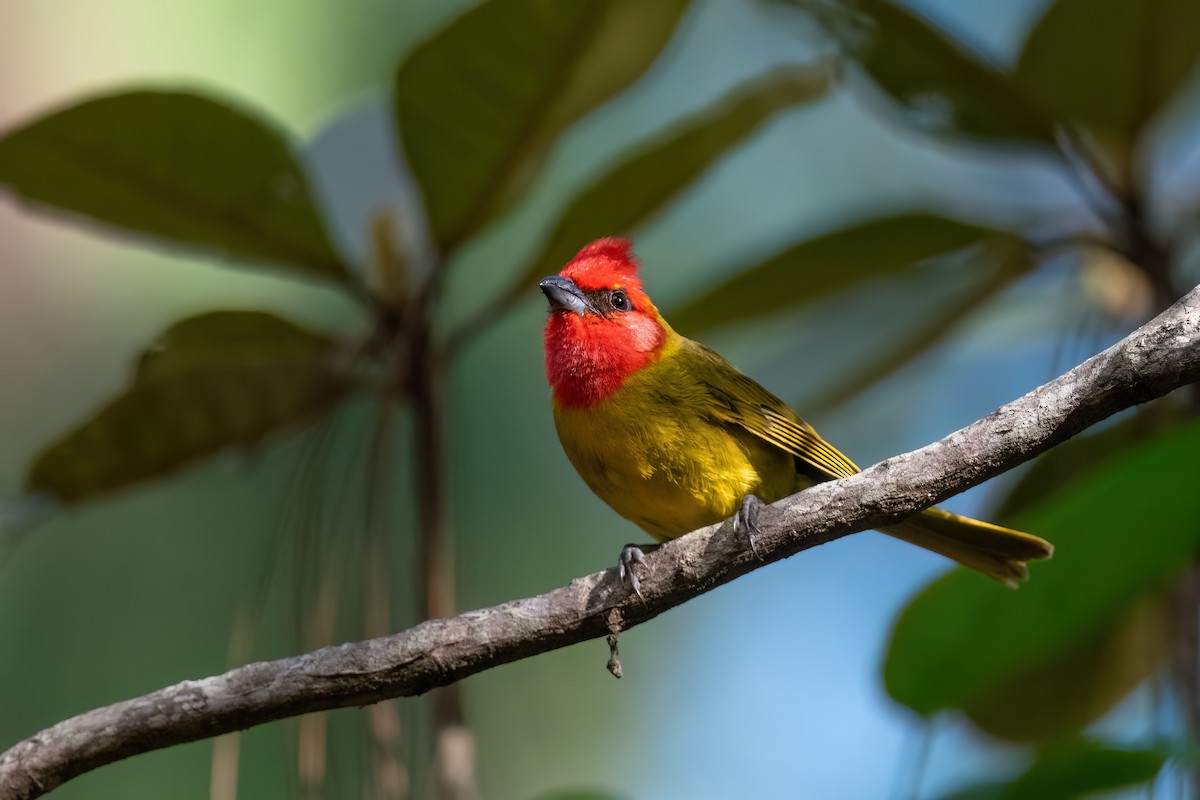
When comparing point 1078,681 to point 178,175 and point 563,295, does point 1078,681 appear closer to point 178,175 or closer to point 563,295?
point 563,295

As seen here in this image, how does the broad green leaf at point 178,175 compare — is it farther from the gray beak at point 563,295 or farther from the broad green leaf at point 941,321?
the broad green leaf at point 941,321

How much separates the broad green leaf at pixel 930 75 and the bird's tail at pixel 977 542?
2.74 feet

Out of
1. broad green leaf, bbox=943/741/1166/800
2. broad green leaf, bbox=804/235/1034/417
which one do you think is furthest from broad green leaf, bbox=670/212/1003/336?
broad green leaf, bbox=943/741/1166/800

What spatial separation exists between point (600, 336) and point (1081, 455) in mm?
1093

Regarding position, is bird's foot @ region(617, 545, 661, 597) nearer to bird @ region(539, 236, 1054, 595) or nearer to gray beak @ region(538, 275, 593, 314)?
bird @ region(539, 236, 1054, 595)

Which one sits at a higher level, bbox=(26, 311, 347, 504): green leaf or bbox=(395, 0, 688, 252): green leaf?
bbox=(395, 0, 688, 252): green leaf

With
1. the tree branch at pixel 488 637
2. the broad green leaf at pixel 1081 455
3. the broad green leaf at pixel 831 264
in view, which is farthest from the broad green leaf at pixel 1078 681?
the tree branch at pixel 488 637

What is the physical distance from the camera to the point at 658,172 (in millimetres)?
2684

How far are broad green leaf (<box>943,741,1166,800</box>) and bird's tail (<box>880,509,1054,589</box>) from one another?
42cm

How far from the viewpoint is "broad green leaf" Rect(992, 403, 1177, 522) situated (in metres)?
2.82

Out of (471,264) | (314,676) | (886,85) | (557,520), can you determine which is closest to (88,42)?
(471,264)

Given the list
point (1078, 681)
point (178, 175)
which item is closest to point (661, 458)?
point (178, 175)

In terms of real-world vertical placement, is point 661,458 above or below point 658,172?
below

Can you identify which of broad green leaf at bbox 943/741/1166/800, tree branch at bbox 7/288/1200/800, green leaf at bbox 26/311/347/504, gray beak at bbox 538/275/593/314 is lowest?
broad green leaf at bbox 943/741/1166/800
